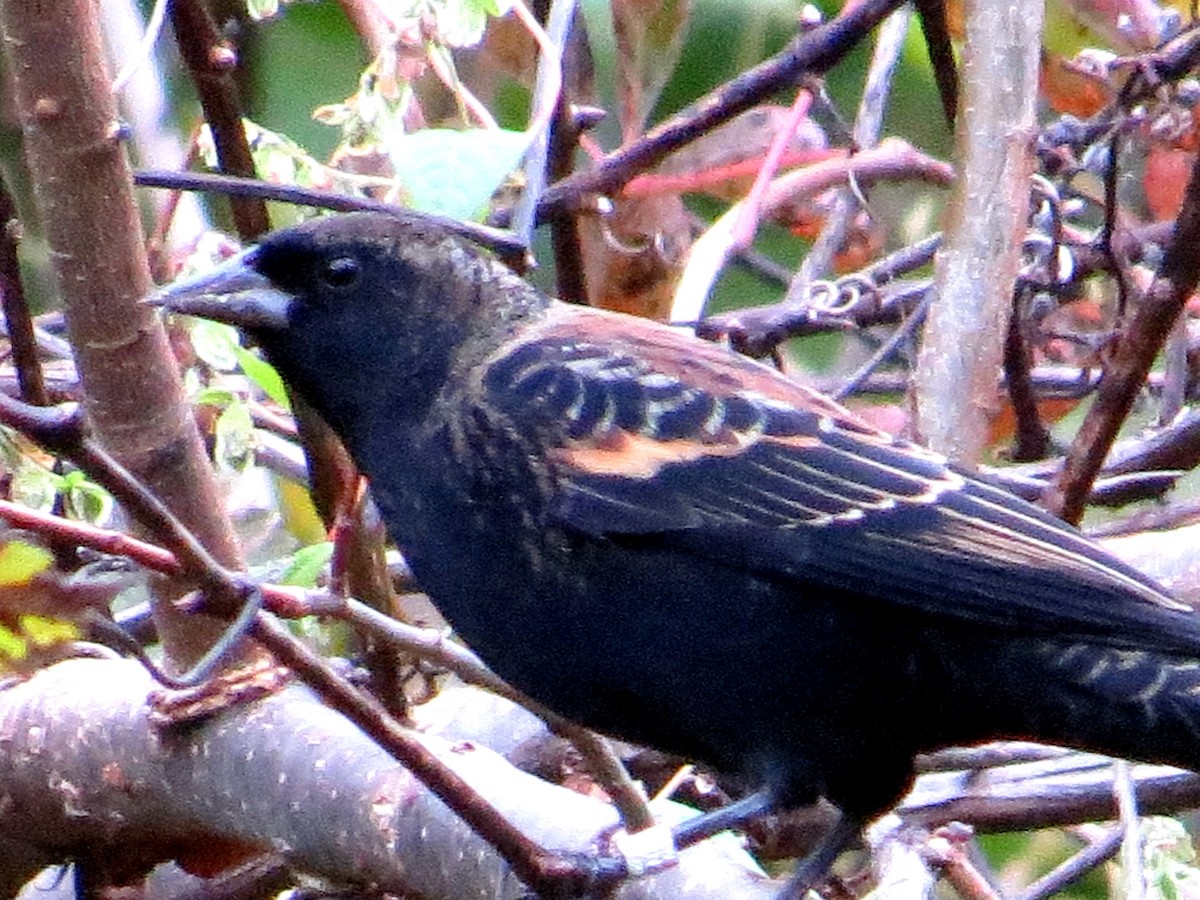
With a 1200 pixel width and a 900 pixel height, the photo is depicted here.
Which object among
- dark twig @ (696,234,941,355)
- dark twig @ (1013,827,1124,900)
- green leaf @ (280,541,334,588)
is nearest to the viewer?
green leaf @ (280,541,334,588)

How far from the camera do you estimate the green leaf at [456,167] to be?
1971 millimetres

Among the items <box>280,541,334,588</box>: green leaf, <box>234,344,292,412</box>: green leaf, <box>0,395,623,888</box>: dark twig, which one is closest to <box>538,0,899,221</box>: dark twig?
<box>234,344,292,412</box>: green leaf

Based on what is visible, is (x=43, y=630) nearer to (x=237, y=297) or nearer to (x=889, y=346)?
(x=237, y=297)

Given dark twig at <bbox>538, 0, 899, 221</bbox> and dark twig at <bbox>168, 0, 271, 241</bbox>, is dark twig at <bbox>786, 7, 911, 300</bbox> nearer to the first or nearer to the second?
dark twig at <bbox>538, 0, 899, 221</bbox>

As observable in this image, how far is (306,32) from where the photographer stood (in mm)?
3676

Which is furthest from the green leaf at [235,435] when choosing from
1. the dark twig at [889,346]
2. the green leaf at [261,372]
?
the dark twig at [889,346]

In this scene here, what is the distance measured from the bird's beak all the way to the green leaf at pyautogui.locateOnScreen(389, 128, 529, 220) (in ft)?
1.06

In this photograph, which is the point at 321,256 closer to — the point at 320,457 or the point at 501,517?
the point at 320,457

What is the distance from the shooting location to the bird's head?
2371 millimetres

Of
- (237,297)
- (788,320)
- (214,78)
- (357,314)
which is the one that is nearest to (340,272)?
(357,314)

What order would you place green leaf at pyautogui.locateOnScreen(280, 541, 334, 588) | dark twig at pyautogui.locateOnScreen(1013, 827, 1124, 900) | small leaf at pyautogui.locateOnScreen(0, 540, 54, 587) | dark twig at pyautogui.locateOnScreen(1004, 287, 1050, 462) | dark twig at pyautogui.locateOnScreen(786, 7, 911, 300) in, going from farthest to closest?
1. dark twig at pyautogui.locateOnScreen(786, 7, 911, 300)
2. dark twig at pyautogui.locateOnScreen(1004, 287, 1050, 462)
3. dark twig at pyautogui.locateOnScreen(1013, 827, 1124, 900)
4. green leaf at pyautogui.locateOnScreen(280, 541, 334, 588)
5. small leaf at pyautogui.locateOnScreen(0, 540, 54, 587)

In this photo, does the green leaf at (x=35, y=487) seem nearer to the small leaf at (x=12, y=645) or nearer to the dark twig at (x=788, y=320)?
the small leaf at (x=12, y=645)

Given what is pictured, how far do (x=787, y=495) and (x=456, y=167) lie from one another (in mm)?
579

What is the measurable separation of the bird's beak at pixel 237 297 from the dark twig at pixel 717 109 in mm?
512
